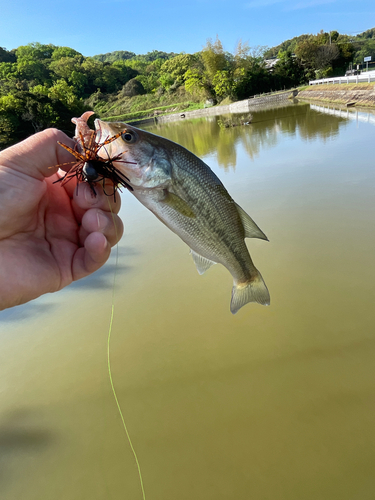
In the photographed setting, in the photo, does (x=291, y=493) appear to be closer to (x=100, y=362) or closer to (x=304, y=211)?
(x=100, y=362)

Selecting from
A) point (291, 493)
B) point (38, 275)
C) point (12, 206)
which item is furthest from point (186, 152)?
point (291, 493)

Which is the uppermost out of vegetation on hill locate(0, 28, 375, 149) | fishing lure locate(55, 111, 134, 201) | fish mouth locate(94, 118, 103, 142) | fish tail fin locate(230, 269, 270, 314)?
vegetation on hill locate(0, 28, 375, 149)

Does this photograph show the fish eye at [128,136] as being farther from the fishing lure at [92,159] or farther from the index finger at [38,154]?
the index finger at [38,154]

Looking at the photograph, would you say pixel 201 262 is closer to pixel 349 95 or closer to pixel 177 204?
pixel 177 204

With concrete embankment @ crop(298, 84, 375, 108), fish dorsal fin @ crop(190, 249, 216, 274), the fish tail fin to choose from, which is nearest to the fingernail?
fish dorsal fin @ crop(190, 249, 216, 274)

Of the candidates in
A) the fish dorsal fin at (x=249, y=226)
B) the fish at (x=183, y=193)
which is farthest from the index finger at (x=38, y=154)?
the fish dorsal fin at (x=249, y=226)

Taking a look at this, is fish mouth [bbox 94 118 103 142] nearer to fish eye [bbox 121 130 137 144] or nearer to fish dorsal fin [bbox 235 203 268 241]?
fish eye [bbox 121 130 137 144]

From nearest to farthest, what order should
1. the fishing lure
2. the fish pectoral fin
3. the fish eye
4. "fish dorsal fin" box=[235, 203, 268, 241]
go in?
the fishing lure, the fish eye, the fish pectoral fin, "fish dorsal fin" box=[235, 203, 268, 241]
